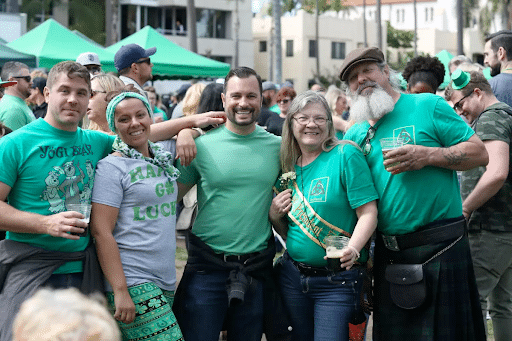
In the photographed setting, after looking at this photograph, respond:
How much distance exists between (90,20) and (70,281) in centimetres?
3899

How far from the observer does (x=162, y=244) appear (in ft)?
11.6

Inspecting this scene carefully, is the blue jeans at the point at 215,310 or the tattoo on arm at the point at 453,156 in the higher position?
the tattoo on arm at the point at 453,156

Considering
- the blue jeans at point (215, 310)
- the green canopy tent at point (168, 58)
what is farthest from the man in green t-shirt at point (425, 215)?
the green canopy tent at point (168, 58)

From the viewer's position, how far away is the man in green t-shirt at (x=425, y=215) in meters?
3.73

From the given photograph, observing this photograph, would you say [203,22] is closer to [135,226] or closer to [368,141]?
[368,141]

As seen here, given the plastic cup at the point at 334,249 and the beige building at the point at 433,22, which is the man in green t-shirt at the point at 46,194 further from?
the beige building at the point at 433,22

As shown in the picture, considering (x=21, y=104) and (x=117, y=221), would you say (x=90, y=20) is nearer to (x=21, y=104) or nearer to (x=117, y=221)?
(x=21, y=104)

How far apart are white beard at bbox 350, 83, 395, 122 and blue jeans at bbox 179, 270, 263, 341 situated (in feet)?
3.88

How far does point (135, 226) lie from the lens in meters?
3.46

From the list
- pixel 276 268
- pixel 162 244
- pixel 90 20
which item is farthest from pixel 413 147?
pixel 90 20

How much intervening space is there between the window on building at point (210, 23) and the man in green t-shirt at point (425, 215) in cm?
4626

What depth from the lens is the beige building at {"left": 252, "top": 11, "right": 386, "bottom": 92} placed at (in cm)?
5684

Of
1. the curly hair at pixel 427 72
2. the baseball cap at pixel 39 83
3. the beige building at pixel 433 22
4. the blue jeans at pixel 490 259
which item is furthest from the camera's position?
the beige building at pixel 433 22

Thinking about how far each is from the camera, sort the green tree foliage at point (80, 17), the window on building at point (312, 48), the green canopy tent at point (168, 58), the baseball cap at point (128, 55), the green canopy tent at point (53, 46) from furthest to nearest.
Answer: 1. the window on building at point (312, 48)
2. the green tree foliage at point (80, 17)
3. the green canopy tent at point (168, 58)
4. the green canopy tent at point (53, 46)
5. the baseball cap at point (128, 55)
